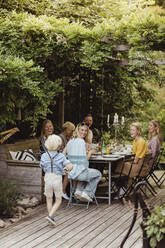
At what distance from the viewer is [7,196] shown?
6055 millimetres

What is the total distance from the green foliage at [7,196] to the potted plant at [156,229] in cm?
296

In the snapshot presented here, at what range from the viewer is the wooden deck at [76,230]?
182 inches

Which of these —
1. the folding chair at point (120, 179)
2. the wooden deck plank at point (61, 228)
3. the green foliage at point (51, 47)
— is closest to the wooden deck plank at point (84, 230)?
the wooden deck plank at point (61, 228)

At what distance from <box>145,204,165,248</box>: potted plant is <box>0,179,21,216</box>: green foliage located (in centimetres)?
296

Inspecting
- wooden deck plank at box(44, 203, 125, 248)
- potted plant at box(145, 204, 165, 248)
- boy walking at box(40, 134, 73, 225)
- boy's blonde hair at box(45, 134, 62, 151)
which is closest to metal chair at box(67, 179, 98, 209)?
wooden deck plank at box(44, 203, 125, 248)

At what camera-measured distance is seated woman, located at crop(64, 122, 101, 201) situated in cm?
636

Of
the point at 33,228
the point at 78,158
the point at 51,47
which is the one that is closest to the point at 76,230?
the point at 33,228

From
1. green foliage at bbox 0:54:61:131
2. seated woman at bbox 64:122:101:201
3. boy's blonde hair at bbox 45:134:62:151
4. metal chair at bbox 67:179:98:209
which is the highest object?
green foliage at bbox 0:54:61:131

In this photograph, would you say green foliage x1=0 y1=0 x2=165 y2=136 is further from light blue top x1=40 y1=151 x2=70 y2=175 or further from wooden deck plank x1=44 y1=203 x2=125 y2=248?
wooden deck plank x1=44 y1=203 x2=125 y2=248

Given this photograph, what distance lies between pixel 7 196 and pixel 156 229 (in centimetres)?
328

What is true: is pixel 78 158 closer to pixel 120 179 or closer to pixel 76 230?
pixel 120 179

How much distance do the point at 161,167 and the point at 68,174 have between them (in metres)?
5.15

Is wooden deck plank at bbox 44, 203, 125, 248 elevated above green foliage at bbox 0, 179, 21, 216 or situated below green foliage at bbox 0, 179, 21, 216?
below

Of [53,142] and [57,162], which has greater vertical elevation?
[53,142]
